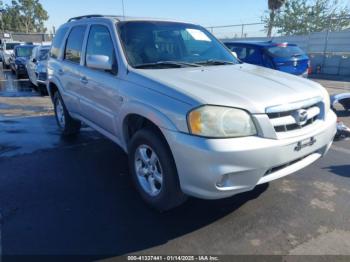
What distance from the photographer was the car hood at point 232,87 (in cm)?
273

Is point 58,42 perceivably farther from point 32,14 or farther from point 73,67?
point 32,14

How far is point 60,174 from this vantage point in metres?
4.20

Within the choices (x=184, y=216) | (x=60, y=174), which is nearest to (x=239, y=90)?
(x=184, y=216)

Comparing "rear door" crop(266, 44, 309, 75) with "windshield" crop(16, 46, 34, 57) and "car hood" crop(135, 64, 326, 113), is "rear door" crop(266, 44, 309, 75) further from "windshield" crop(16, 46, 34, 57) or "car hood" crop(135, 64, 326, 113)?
"windshield" crop(16, 46, 34, 57)

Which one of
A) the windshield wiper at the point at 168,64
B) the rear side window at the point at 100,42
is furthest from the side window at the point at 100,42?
the windshield wiper at the point at 168,64

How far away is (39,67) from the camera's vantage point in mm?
10211

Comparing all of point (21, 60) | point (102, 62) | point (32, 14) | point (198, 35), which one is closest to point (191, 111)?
point (102, 62)

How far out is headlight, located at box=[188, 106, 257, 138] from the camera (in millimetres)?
2639

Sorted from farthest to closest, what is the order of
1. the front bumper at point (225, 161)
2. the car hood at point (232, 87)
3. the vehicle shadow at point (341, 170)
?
the vehicle shadow at point (341, 170)
the car hood at point (232, 87)
the front bumper at point (225, 161)

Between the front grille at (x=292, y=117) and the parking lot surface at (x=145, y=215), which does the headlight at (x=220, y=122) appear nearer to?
the front grille at (x=292, y=117)

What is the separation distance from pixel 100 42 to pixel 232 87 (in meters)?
1.95

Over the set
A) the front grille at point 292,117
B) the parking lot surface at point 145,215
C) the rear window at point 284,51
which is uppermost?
the rear window at point 284,51

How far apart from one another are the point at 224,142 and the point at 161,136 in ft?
2.20

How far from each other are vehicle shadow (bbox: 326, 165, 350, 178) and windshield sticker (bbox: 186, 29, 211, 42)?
93.1 inches
